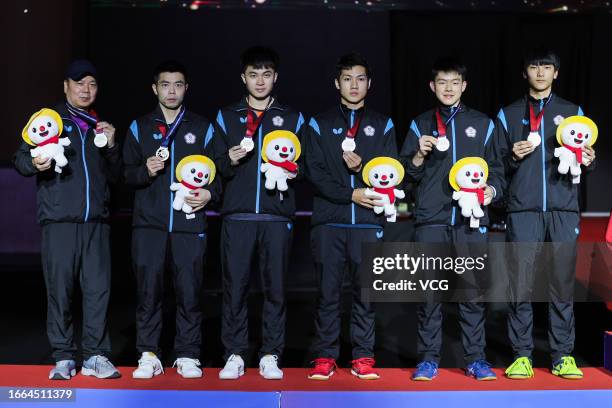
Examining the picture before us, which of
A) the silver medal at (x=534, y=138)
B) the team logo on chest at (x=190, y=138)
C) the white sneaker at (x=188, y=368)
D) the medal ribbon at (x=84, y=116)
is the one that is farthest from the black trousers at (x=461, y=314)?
the medal ribbon at (x=84, y=116)

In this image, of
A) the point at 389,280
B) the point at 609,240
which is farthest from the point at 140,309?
the point at 609,240

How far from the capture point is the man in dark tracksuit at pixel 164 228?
12.5 feet

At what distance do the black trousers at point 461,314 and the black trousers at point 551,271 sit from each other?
6.8 inches

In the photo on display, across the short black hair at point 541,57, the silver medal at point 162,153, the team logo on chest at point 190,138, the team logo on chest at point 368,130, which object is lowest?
the silver medal at point 162,153

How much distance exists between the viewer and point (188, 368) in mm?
3758

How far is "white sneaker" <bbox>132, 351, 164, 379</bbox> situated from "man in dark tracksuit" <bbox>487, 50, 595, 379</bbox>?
1.71 meters

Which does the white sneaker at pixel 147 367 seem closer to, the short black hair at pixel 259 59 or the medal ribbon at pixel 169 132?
the medal ribbon at pixel 169 132

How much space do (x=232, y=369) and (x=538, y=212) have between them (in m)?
1.67

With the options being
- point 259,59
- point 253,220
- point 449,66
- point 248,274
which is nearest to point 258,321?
point 248,274

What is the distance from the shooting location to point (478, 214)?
3.71 meters

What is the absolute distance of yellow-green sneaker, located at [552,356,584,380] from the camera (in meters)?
3.76

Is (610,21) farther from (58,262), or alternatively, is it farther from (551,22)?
(58,262)

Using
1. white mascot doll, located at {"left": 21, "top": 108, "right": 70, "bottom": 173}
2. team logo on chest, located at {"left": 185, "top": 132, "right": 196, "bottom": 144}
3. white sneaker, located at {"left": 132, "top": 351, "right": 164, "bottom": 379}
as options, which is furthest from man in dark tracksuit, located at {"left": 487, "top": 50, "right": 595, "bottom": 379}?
white mascot doll, located at {"left": 21, "top": 108, "right": 70, "bottom": 173}

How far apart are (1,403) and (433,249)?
2.13 metres
